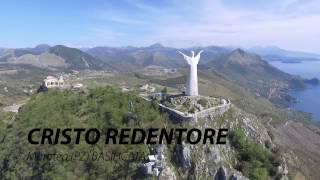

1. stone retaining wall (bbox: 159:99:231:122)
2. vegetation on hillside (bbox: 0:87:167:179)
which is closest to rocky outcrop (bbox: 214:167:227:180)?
stone retaining wall (bbox: 159:99:231:122)

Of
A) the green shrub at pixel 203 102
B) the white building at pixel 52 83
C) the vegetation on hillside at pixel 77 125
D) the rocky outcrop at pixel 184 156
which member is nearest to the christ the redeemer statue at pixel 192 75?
the green shrub at pixel 203 102

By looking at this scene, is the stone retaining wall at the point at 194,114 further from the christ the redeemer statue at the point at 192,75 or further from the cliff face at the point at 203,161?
the christ the redeemer statue at the point at 192,75

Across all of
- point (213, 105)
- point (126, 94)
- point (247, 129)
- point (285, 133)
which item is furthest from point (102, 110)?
point (285, 133)

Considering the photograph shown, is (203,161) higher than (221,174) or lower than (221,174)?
higher

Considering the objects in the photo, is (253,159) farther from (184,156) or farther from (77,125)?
(77,125)

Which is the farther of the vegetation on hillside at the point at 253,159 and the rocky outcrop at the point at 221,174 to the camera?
the vegetation on hillside at the point at 253,159

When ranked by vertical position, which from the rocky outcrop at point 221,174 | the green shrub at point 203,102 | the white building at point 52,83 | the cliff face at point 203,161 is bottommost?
the rocky outcrop at point 221,174

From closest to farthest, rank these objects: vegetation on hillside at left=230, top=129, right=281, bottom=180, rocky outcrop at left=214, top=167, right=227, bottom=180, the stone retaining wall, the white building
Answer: rocky outcrop at left=214, top=167, right=227, bottom=180
vegetation on hillside at left=230, top=129, right=281, bottom=180
the stone retaining wall
the white building

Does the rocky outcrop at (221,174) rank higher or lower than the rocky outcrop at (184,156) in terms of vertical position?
lower

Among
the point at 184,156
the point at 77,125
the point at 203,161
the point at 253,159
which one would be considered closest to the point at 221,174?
the point at 203,161

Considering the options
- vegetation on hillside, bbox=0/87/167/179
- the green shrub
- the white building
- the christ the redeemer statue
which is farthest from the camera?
the white building

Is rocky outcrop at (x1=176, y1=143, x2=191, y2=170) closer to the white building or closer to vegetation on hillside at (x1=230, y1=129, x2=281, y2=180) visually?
vegetation on hillside at (x1=230, y1=129, x2=281, y2=180)
